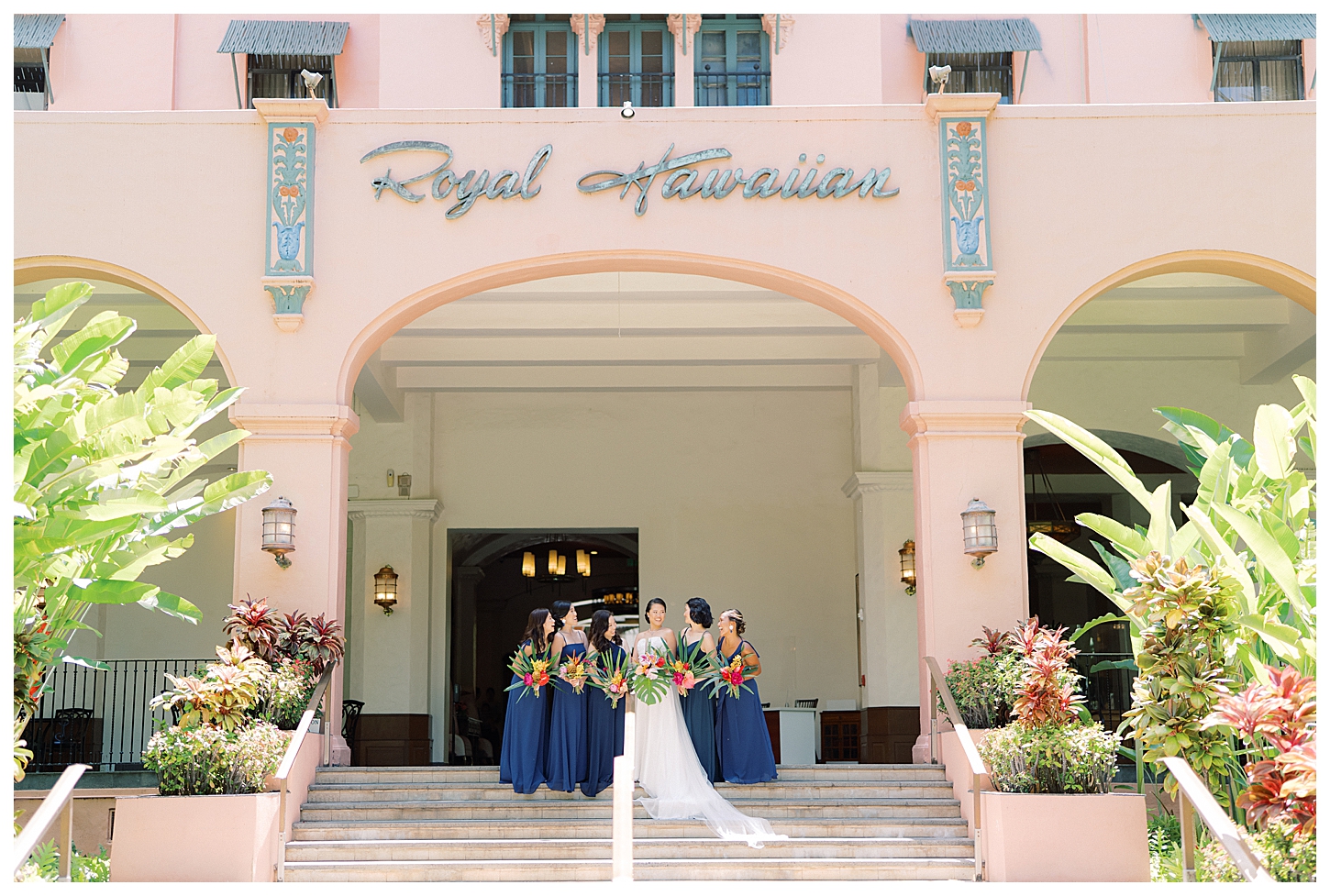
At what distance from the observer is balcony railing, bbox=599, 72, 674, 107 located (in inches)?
664

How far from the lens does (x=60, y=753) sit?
13.6m

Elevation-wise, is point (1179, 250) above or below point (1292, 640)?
above

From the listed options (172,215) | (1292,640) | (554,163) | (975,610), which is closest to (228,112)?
(172,215)

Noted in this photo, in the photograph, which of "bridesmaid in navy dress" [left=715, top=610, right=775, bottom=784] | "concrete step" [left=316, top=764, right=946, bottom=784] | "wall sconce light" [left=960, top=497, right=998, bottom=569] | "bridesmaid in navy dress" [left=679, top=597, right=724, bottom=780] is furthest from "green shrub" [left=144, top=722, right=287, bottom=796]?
"wall sconce light" [left=960, top=497, right=998, bottom=569]

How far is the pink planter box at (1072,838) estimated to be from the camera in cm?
911

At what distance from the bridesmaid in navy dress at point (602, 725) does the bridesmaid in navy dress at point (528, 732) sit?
1.14 ft

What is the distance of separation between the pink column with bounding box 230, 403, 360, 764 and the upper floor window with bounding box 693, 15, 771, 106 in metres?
7.21

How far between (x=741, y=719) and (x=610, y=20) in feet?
31.7

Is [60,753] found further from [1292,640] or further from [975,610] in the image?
[1292,640]

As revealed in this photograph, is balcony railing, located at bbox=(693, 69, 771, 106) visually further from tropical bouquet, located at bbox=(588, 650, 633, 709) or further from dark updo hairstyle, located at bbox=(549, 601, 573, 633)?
tropical bouquet, located at bbox=(588, 650, 633, 709)

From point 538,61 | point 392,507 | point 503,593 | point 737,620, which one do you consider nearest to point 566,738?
point 737,620

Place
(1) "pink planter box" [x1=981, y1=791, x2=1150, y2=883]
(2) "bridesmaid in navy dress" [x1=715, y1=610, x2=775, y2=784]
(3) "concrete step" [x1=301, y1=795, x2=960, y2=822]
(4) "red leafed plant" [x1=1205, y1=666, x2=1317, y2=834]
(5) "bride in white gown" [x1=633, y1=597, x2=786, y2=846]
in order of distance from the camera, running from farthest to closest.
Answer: (2) "bridesmaid in navy dress" [x1=715, y1=610, x2=775, y2=784], (3) "concrete step" [x1=301, y1=795, x2=960, y2=822], (5) "bride in white gown" [x1=633, y1=597, x2=786, y2=846], (1) "pink planter box" [x1=981, y1=791, x2=1150, y2=883], (4) "red leafed plant" [x1=1205, y1=666, x2=1317, y2=834]

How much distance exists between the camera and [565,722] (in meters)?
10.9
